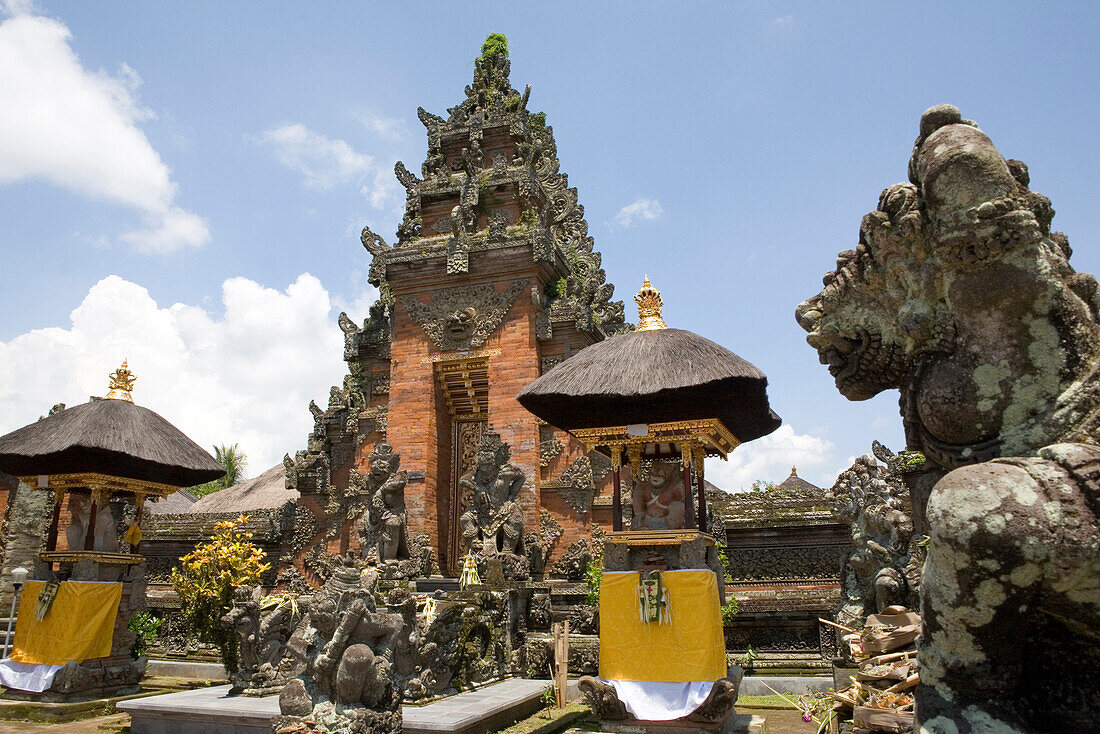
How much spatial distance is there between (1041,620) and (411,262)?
14.8m

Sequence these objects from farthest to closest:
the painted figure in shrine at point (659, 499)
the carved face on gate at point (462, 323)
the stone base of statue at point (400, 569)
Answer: the carved face on gate at point (462, 323), the stone base of statue at point (400, 569), the painted figure in shrine at point (659, 499)

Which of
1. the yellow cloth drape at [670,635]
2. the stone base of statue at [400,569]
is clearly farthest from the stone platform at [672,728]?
the stone base of statue at [400,569]

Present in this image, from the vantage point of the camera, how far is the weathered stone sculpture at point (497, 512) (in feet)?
40.2

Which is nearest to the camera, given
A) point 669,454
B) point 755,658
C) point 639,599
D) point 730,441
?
point 639,599

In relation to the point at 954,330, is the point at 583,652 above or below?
below

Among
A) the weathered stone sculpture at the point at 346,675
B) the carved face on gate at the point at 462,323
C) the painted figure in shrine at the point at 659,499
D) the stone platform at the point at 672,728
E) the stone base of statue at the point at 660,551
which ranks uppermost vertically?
the carved face on gate at the point at 462,323

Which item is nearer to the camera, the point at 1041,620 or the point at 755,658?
the point at 1041,620

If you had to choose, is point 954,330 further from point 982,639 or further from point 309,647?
point 309,647

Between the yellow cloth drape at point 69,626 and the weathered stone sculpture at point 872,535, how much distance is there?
412 inches

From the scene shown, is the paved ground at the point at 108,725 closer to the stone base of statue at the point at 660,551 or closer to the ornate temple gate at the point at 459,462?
the stone base of statue at the point at 660,551

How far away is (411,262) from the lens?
619 inches

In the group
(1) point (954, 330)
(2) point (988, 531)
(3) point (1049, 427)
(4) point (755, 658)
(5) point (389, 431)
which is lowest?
(4) point (755, 658)

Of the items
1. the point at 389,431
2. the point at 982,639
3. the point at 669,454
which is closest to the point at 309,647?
the point at 669,454

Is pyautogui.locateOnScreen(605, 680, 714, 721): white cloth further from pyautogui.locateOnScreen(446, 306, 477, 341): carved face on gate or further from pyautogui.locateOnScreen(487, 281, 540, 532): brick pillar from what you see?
pyautogui.locateOnScreen(446, 306, 477, 341): carved face on gate
